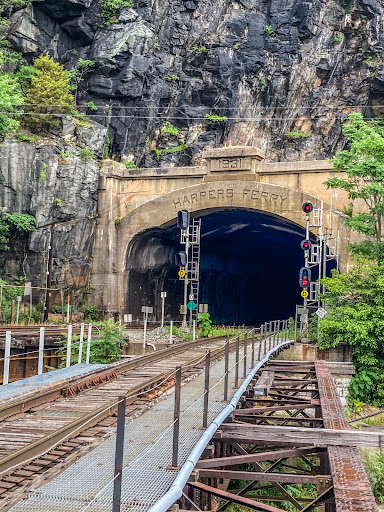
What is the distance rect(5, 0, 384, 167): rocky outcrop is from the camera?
142ft

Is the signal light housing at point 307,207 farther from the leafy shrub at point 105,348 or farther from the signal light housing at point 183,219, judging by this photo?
the leafy shrub at point 105,348

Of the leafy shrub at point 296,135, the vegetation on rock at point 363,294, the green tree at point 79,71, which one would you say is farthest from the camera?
the leafy shrub at point 296,135

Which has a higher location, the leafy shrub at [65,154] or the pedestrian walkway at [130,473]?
the leafy shrub at [65,154]

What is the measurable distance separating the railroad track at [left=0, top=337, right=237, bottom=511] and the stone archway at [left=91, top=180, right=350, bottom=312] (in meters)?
18.8

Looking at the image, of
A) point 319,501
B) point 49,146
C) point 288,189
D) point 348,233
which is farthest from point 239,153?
point 319,501

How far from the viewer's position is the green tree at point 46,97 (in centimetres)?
3772

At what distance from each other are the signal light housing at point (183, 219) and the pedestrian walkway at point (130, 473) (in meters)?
23.8

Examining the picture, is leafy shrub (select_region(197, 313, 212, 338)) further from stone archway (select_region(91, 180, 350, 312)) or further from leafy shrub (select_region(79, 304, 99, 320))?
leafy shrub (select_region(79, 304, 99, 320))

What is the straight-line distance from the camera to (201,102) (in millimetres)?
49281

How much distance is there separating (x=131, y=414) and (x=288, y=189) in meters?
24.8

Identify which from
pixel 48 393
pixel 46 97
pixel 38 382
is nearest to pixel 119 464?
pixel 48 393

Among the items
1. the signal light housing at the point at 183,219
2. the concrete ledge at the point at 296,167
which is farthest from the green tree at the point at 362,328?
the signal light housing at the point at 183,219

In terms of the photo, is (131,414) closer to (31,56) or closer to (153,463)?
(153,463)

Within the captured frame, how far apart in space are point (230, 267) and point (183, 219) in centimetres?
2176
